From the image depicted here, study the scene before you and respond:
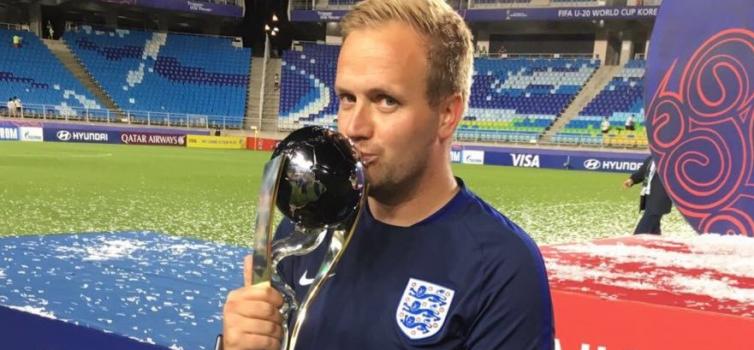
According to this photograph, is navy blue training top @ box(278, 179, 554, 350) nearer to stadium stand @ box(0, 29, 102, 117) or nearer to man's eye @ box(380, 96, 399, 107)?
man's eye @ box(380, 96, 399, 107)

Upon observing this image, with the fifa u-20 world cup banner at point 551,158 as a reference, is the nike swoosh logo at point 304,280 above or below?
above

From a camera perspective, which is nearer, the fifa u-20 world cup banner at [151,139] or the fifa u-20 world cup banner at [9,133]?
the fifa u-20 world cup banner at [9,133]

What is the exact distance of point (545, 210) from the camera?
884cm

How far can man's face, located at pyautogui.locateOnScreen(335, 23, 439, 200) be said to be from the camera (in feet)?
3.76

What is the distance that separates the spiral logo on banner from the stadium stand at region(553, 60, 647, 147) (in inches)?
832

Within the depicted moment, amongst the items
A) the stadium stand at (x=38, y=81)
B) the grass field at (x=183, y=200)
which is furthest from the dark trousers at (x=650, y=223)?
the stadium stand at (x=38, y=81)

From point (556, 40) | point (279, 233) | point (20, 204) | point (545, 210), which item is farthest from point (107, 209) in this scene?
point (556, 40)

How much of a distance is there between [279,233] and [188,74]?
104ft

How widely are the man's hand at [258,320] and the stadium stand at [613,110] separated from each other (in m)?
24.4

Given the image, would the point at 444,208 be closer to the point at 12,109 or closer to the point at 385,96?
the point at 385,96

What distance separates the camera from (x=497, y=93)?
30.5m

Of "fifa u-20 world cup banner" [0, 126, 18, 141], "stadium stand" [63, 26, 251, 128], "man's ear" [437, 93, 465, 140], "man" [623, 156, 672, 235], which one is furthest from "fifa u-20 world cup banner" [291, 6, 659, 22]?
"man's ear" [437, 93, 465, 140]

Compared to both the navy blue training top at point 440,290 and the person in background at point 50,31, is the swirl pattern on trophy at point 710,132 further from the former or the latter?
the person in background at point 50,31

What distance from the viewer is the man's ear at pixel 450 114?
4.01ft
